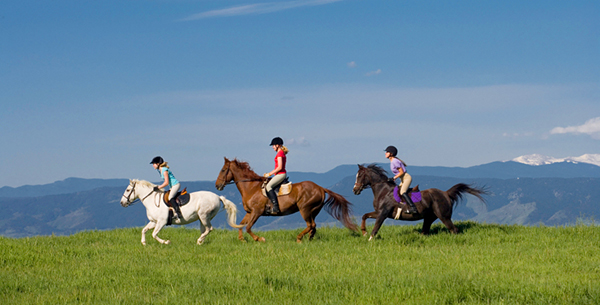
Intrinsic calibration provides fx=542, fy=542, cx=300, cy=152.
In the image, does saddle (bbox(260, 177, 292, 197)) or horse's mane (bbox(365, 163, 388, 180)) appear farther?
horse's mane (bbox(365, 163, 388, 180))

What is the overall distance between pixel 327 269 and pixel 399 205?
4830 millimetres

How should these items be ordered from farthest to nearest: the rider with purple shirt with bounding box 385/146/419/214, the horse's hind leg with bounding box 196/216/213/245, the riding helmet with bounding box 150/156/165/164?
1. the horse's hind leg with bounding box 196/216/213/245
2. the riding helmet with bounding box 150/156/165/164
3. the rider with purple shirt with bounding box 385/146/419/214

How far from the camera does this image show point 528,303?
825cm

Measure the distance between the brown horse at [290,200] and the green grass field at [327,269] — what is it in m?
0.58

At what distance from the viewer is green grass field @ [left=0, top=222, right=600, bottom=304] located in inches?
343

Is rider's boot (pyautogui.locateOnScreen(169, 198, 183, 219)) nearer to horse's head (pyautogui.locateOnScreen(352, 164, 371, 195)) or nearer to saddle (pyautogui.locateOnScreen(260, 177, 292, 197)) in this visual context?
saddle (pyautogui.locateOnScreen(260, 177, 292, 197))

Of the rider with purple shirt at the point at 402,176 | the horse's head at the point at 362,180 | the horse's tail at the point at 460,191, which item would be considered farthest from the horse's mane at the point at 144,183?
the horse's tail at the point at 460,191

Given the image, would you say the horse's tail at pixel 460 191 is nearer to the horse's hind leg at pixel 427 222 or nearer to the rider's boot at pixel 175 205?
the horse's hind leg at pixel 427 222

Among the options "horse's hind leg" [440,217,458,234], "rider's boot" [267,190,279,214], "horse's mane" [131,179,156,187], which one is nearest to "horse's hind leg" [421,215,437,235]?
"horse's hind leg" [440,217,458,234]

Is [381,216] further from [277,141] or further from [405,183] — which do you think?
[277,141]

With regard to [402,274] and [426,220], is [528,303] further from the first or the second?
[426,220]

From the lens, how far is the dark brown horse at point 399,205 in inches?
599

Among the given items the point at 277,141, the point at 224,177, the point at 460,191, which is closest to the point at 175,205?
the point at 224,177

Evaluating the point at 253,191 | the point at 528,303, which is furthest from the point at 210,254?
the point at 528,303
